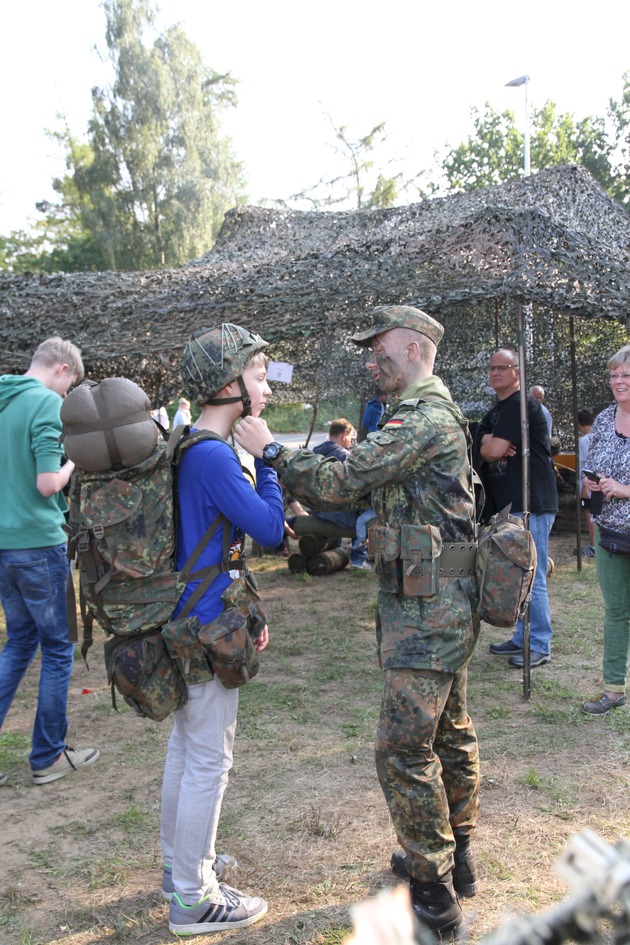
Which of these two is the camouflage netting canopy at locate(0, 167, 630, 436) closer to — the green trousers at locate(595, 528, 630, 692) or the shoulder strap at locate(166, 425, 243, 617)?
the green trousers at locate(595, 528, 630, 692)

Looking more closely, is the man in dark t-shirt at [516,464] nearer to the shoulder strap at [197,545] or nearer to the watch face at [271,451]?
the watch face at [271,451]

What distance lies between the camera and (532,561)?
2617 mm

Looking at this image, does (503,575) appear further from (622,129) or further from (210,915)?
(622,129)

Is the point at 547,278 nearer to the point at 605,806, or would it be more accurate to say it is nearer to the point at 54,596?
the point at 605,806

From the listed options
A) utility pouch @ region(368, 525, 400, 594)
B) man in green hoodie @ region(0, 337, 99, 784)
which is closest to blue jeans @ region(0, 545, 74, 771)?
man in green hoodie @ region(0, 337, 99, 784)

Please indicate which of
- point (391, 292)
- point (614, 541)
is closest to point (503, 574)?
point (614, 541)

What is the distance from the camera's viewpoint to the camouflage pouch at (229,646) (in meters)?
2.41

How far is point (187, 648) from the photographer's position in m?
2.42

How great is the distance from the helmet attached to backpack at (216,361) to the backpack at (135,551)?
0.15 metres

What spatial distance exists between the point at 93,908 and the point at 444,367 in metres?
6.14

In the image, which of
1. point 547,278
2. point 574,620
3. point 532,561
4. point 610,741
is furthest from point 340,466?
point 574,620

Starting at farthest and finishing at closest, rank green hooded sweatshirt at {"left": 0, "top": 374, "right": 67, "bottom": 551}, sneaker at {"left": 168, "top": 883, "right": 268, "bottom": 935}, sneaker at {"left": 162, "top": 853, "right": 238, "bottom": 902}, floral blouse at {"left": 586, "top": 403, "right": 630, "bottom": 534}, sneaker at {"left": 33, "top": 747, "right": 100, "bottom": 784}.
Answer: floral blouse at {"left": 586, "top": 403, "right": 630, "bottom": 534} < sneaker at {"left": 33, "top": 747, "right": 100, "bottom": 784} < green hooded sweatshirt at {"left": 0, "top": 374, "right": 67, "bottom": 551} < sneaker at {"left": 162, "top": 853, "right": 238, "bottom": 902} < sneaker at {"left": 168, "top": 883, "right": 268, "bottom": 935}

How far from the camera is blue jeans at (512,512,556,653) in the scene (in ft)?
16.6

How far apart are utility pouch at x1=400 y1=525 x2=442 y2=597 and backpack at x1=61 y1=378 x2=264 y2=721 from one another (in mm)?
551
